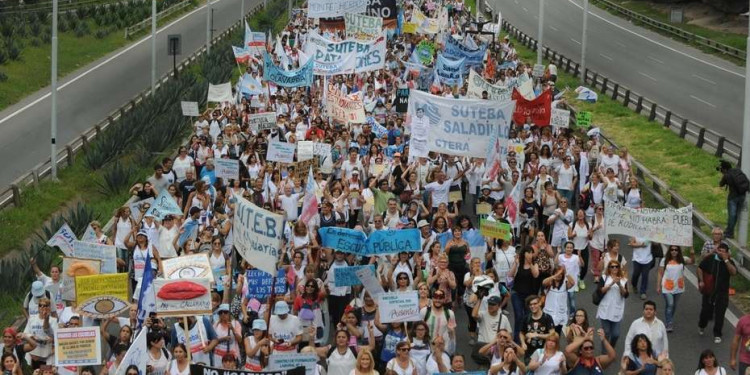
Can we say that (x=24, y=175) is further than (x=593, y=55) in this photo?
No

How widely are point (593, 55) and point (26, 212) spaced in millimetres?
34462

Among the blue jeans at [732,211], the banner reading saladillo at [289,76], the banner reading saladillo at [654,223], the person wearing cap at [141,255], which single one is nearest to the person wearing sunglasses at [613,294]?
the banner reading saladillo at [654,223]

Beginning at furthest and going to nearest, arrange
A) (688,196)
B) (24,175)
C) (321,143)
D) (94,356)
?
(24,175) < (688,196) < (321,143) < (94,356)

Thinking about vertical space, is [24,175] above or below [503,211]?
below

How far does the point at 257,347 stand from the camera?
13.9m

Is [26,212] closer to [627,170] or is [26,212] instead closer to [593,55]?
[627,170]

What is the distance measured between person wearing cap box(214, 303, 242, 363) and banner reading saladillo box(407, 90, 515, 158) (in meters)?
7.07

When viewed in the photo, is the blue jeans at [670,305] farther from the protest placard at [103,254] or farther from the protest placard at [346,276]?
the protest placard at [103,254]

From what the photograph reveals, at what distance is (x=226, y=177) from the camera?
2161cm

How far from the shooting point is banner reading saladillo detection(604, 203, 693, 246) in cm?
1681

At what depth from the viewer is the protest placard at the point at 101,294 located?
47.5 feet

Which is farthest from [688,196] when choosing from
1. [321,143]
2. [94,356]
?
[94,356]

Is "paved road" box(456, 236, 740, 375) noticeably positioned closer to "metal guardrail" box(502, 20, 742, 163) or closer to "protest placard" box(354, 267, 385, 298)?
"protest placard" box(354, 267, 385, 298)

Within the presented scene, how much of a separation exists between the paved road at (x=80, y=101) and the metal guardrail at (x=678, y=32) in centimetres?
2294
